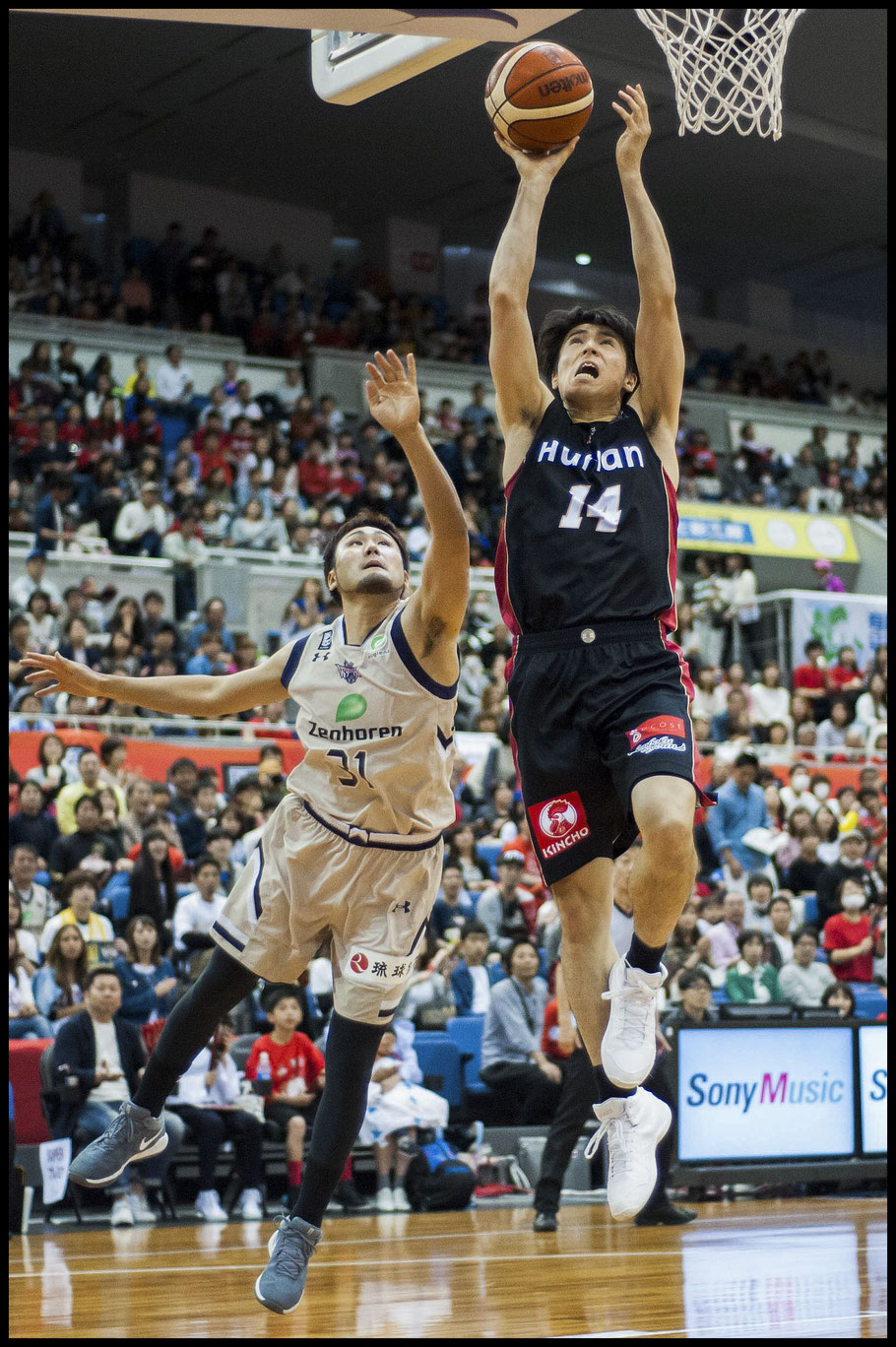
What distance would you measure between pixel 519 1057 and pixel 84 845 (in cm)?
366

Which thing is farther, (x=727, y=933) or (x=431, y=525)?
(x=727, y=933)

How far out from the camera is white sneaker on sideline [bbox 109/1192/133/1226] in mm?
9688

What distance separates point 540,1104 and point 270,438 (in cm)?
1159

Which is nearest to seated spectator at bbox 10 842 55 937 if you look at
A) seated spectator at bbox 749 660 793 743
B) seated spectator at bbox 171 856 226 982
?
seated spectator at bbox 171 856 226 982

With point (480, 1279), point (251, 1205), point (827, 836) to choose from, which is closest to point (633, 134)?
Result: point (480, 1279)

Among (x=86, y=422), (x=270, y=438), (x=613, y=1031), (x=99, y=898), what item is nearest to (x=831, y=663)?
(x=270, y=438)

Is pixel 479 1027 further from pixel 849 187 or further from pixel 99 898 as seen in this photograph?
pixel 849 187

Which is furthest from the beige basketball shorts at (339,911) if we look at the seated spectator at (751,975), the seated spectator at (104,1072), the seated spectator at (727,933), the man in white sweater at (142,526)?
the man in white sweater at (142,526)

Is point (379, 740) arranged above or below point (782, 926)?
above

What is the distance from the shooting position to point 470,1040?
11.6 m

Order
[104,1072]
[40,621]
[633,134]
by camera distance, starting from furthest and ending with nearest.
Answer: [40,621], [104,1072], [633,134]

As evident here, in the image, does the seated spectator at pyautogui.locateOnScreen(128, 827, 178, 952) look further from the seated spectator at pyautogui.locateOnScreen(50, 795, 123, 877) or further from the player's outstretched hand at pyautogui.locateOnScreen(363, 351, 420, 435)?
the player's outstretched hand at pyautogui.locateOnScreen(363, 351, 420, 435)

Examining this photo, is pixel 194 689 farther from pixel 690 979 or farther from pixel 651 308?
pixel 690 979

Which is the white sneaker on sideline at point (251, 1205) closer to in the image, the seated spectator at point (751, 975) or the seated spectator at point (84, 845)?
the seated spectator at point (84, 845)
